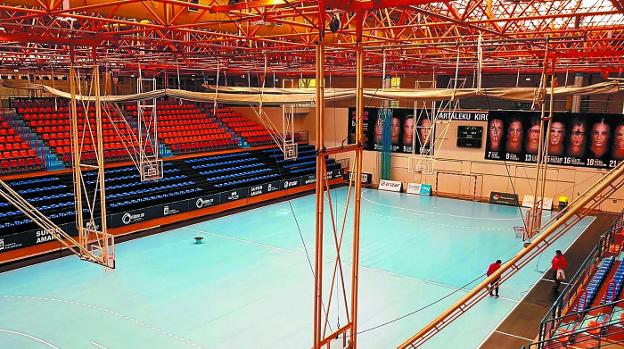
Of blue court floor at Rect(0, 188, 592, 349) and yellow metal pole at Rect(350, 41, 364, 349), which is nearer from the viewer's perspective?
yellow metal pole at Rect(350, 41, 364, 349)

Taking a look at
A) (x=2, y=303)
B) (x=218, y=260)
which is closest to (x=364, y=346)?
(x=218, y=260)

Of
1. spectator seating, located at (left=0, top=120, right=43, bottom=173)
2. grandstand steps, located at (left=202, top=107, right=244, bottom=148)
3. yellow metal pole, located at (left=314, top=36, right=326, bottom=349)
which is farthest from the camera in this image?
grandstand steps, located at (left=202, top=107, right=244, bottom=148)

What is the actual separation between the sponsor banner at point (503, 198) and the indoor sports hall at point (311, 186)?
145 mm

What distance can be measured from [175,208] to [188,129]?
8256mm

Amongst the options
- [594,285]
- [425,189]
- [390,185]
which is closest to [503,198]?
[425,189]

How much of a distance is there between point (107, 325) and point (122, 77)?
23.2 meters

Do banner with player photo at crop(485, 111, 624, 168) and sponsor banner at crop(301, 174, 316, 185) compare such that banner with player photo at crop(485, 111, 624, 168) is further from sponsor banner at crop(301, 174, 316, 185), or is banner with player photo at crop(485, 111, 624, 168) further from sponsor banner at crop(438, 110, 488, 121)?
sponsor banner at crop(301, 174, 316, 185)

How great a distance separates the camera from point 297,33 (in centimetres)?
1453

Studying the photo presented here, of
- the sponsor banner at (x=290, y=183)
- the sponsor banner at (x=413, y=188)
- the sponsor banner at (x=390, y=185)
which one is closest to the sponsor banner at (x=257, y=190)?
the sponsor banner at (x=290, y=183)

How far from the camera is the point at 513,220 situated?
877 inches

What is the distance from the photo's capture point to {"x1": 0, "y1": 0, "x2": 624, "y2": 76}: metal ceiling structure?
33.4 ft

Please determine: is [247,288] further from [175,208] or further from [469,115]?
[469,115]

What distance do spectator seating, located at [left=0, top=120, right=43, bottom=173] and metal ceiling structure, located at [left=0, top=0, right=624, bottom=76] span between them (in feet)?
10.5

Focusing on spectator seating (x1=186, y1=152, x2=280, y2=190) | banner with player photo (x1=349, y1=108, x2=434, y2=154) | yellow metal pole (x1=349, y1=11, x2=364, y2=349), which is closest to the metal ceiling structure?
yellow metal pole (x1=349, y1=11, x2=364, y2=349)
